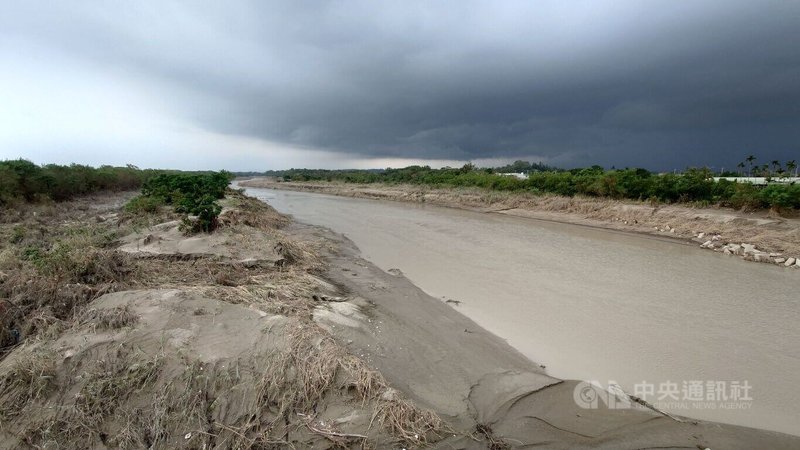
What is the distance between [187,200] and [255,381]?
9217 mm

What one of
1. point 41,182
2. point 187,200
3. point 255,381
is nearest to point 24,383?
point 255,381

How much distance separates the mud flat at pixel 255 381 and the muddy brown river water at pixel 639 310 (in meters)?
0.74

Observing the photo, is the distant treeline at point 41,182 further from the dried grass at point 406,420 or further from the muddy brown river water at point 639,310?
the dried grass at point 406,420

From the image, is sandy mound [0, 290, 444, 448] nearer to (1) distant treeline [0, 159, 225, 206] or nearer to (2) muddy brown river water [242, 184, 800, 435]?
(2) muddy brown river water [242, 184, 800, 435]

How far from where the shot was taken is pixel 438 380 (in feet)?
14.2

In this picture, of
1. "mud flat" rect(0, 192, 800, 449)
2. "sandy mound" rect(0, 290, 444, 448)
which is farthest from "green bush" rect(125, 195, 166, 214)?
"sandy mound" rect(0, 290, 444, 448)

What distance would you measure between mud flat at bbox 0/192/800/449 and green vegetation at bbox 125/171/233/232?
11.5 feet

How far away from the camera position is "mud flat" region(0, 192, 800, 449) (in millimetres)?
3197

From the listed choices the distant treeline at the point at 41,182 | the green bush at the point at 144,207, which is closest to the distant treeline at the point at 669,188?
the green bush at the point at 144,207

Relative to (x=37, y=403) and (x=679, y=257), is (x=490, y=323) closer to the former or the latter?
(x=37, y=403)

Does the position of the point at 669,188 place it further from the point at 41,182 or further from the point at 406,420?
the point at 41,182

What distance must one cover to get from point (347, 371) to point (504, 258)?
30.0 feet

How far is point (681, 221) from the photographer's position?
16.3 meters

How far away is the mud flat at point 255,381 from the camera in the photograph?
320 centimetres
